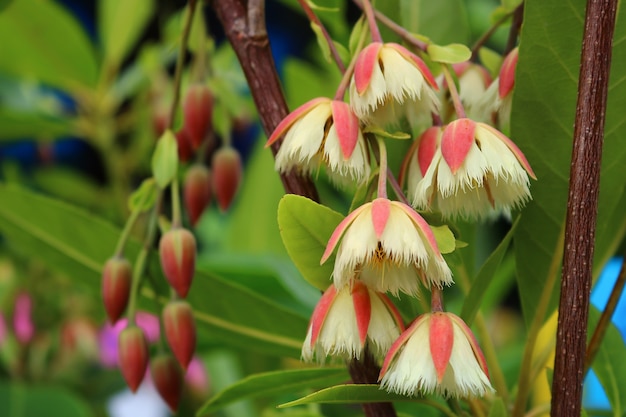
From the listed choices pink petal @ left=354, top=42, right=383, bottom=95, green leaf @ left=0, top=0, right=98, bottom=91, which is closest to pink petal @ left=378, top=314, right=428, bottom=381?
pink petal @ left=354, top=42, right=383, bottom=95

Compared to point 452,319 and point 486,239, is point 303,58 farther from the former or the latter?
point 452,319

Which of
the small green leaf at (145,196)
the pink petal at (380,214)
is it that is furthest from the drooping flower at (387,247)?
the small green leaf at (145,196)

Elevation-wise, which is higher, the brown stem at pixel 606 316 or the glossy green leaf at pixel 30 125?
the glossy green leaf at pixel 30 125

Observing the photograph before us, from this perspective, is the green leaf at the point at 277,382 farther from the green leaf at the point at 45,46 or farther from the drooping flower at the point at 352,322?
the green leaf at the point at 45,46

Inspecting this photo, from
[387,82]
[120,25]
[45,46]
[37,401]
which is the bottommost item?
[37,401]

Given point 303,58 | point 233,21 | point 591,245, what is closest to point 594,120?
point 591,245

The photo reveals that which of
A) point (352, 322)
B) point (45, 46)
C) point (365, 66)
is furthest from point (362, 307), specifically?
point (45, 46)

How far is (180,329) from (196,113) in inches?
5.9

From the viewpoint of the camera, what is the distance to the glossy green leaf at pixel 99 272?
2.06 feet

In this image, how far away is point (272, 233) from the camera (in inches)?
51.9

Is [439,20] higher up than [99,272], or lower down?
higher up

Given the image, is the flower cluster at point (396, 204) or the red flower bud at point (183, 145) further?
the red flower bud at point (183, 145)

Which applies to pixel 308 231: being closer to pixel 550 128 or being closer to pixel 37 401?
pixel 550 128

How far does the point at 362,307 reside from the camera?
1.32ft
